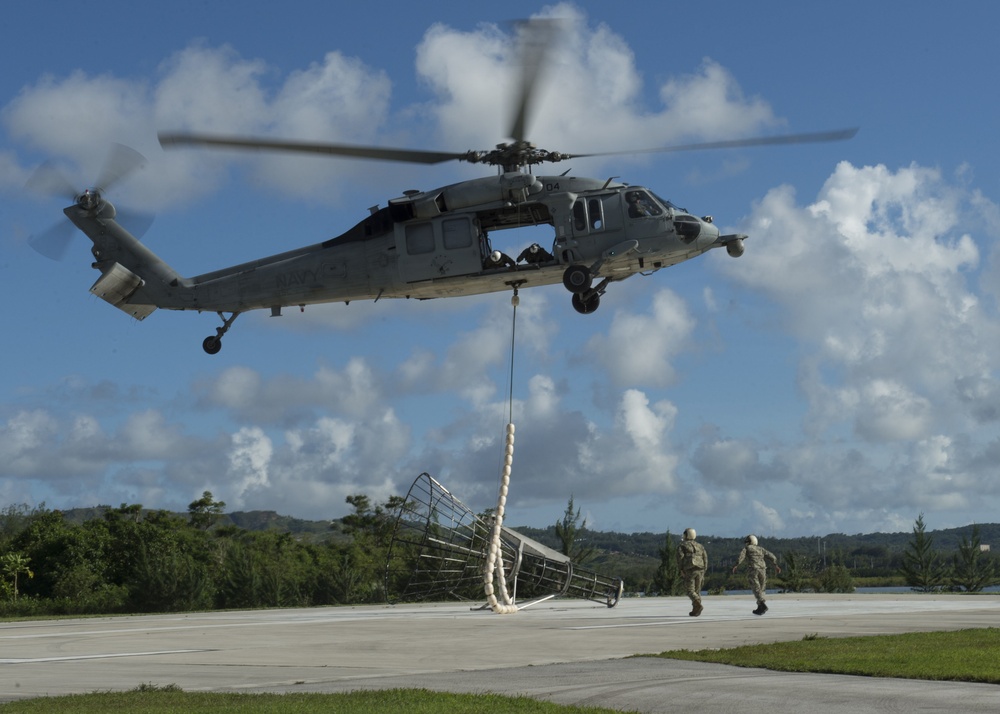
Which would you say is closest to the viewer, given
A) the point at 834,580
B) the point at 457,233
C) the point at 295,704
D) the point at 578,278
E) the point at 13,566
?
the point at 295,704

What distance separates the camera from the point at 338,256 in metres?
28.2

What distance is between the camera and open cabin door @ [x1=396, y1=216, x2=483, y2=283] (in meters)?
26.7

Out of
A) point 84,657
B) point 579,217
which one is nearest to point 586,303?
point 579,217

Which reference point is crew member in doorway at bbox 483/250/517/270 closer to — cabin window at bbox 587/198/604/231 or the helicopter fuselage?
the helicopter fuselage

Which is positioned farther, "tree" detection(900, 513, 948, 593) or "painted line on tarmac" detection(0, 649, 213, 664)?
"tree" detection(900, 513, 948, 593)

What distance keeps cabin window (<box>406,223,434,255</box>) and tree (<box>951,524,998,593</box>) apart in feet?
86.1

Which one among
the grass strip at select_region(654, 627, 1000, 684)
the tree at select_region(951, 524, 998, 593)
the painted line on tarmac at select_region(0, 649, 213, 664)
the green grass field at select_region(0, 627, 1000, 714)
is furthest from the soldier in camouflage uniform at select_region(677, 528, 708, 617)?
the tree at select_region(951, 524, 998, 593)

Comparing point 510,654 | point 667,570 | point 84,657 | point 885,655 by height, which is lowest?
point 84,657

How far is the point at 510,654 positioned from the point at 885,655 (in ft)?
15.5

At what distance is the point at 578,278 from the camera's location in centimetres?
2627

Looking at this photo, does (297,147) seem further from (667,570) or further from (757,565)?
(667,570)

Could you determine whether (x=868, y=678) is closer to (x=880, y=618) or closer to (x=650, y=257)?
(x=880, y=618)

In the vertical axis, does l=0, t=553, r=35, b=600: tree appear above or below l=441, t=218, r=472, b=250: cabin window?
below

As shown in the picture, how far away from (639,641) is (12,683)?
8238 mm
